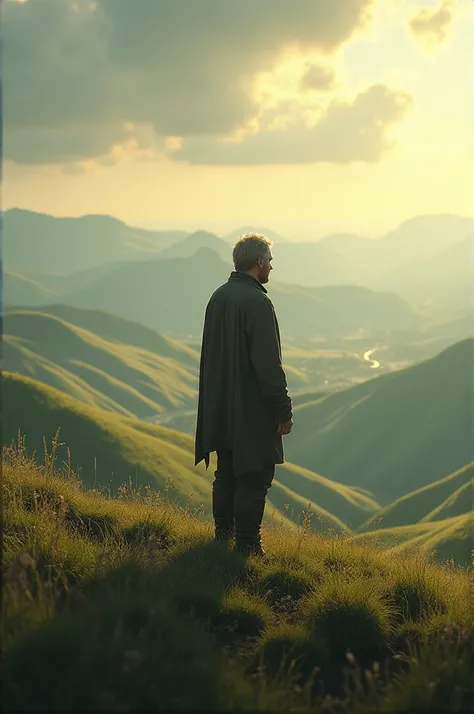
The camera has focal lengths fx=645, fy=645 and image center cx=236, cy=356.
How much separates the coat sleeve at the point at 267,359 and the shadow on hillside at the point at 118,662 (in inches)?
130

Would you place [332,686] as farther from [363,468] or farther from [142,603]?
[363,468]

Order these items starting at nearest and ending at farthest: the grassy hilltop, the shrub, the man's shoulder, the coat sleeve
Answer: the grassy hilltop, the shrub, the coat sleeve, the man's shoulder

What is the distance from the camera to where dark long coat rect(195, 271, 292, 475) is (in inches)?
329

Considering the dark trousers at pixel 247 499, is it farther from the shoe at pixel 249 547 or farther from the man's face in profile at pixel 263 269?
the man's face in profile at pixel 263 269

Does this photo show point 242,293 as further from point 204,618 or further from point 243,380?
point 204,618

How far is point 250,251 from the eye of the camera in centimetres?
879

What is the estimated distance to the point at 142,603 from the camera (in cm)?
538

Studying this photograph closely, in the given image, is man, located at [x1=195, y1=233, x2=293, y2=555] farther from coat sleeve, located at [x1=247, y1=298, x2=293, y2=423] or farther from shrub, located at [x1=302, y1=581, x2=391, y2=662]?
shrub, located at [x1=302, y1=581, x2=391, y2=662]

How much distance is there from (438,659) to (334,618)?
5.26ft

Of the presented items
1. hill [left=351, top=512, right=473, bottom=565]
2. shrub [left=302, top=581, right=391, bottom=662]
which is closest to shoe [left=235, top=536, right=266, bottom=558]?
shrub [left=302, top=581, right=391, bottom=662]

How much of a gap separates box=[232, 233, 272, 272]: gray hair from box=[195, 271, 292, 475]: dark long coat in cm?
16

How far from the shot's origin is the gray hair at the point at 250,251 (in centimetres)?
878

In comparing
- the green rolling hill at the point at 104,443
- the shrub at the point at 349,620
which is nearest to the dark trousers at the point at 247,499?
the shrub at the point at 349,620

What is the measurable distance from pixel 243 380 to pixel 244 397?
0.74 ft
